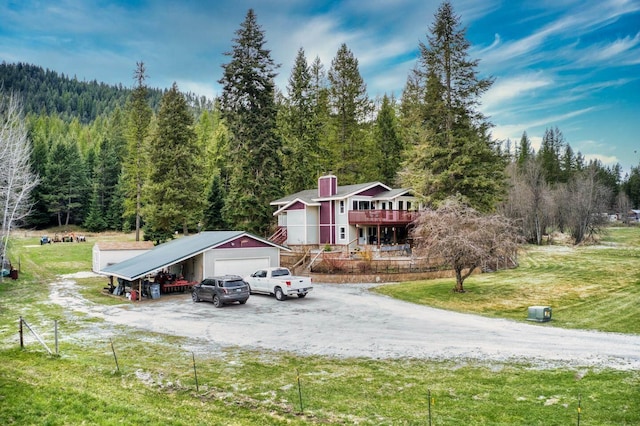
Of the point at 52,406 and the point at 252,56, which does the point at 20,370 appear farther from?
the point at 252,56

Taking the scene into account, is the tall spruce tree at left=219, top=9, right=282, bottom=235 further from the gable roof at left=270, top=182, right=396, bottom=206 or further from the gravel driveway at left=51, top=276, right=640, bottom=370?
the gravel driveway at left=51, top=276, right=640, bottom=370

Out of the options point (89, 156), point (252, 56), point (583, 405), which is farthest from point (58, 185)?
point (583, 405)

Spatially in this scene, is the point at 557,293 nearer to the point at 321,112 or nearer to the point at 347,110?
the point at 347,110

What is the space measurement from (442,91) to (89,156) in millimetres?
69092

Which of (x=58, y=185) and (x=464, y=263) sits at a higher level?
(x=58, y=185)

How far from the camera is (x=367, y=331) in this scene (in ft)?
59.7

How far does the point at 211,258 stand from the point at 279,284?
260 inches

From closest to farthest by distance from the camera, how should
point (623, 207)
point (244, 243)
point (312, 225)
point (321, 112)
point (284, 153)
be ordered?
1. point (244, 243)
2. point (312, 225)
3. point (284, 153)
4. point (321, 112)
5. point (623, 207)

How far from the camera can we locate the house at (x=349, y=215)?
4369 cm

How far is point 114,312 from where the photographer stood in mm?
23391

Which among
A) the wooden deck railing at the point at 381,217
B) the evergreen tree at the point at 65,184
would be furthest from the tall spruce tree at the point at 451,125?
the evergreen tree at the point at 65,184

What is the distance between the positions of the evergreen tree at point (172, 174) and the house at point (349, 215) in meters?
10.3

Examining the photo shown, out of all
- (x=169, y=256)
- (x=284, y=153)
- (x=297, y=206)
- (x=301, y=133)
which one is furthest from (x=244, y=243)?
(x=301, y=133)

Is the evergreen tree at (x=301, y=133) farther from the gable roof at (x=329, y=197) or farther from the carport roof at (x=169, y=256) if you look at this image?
the carport roof at (x=169, y=256)
